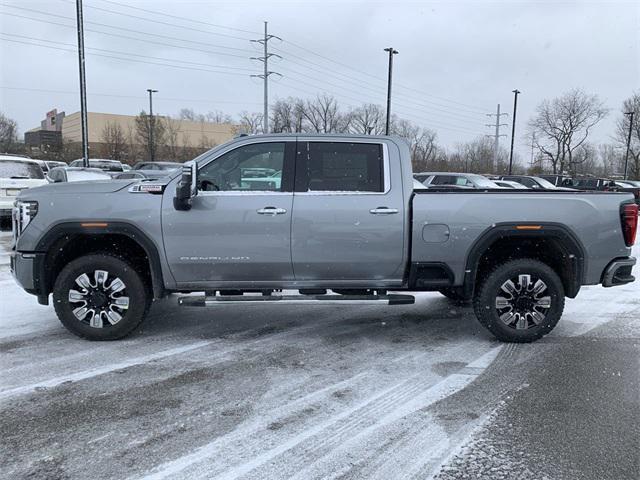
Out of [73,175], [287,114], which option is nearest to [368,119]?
[287,114]

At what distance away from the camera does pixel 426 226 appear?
16.5 feet

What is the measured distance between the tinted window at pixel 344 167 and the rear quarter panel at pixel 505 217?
1.58ft

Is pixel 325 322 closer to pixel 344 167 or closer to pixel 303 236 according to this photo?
pixel 303 236

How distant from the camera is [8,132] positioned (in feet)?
196

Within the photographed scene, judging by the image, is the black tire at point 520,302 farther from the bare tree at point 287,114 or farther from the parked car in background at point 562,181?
the bare tree at point 287,114

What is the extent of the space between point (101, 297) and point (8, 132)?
6530 centimetres

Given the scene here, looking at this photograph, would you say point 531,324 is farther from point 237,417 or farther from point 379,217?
point 237,417

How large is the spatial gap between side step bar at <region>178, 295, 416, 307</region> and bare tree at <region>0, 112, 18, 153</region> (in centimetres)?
5771

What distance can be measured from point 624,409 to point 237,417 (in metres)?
2.78

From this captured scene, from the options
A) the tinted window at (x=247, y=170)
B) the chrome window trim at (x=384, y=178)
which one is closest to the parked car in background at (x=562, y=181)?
the chrome window trim at (x=384, y=178)

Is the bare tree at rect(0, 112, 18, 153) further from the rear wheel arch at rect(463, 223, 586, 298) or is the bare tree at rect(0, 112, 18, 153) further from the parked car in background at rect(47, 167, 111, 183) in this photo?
the rear wheel arch at rect(463, 223, 586, 298)

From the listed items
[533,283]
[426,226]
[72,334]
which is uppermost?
[426,226]

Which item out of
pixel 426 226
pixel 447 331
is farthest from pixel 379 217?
pixel 447 331

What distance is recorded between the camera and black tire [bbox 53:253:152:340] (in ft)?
16.3
